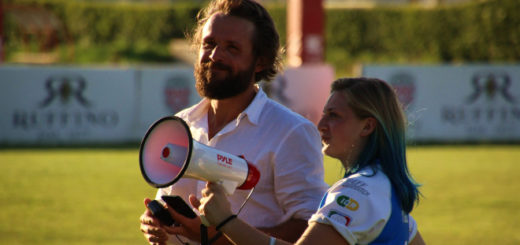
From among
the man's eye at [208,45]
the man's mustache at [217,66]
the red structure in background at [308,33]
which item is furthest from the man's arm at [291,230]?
the red structure in background at [308,33]

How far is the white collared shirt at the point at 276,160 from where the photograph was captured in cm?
328

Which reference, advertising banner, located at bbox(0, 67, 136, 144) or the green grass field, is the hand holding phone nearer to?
the green grass field

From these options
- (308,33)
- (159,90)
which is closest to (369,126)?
(159,90)

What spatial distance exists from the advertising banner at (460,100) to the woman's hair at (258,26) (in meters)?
12.6

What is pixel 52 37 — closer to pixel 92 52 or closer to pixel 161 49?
pixel 92 52

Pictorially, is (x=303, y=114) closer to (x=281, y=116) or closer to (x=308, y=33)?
(x=308, y=33)

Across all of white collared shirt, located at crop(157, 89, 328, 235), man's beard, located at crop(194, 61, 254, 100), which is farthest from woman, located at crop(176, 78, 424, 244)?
man's beard, located at crop(194, 61, 254, 100)

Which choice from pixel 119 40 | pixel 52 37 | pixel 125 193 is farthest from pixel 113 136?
pixel 119 40

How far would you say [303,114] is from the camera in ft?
49.1

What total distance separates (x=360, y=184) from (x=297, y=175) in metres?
0.50

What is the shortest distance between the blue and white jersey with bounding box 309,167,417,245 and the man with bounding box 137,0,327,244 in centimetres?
44

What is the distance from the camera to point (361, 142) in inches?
118

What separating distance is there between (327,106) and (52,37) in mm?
28435

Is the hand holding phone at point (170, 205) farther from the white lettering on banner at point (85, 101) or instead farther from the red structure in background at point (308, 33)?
the red structure in background at point (308, 33)
